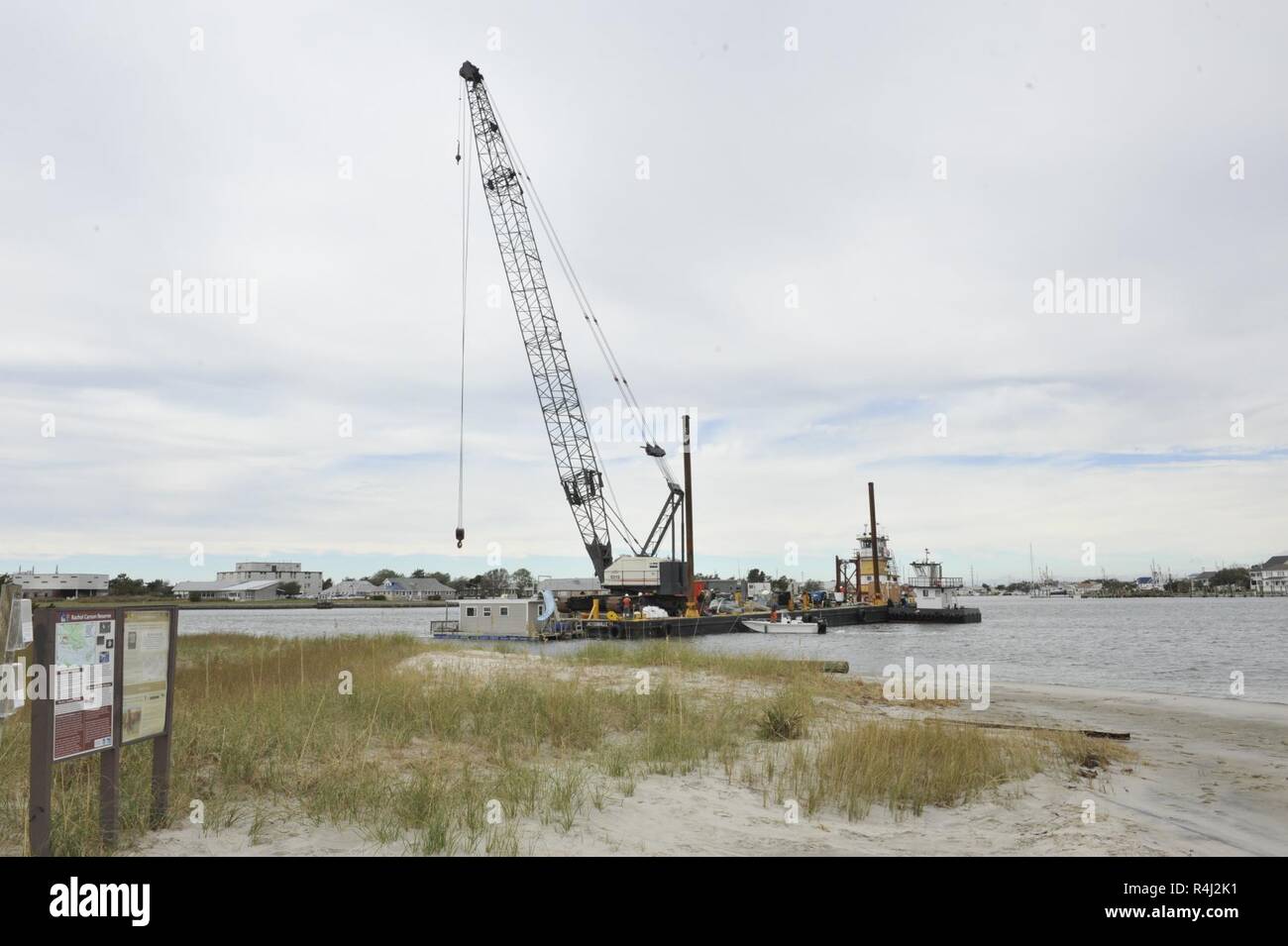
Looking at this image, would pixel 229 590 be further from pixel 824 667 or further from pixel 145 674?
pixel 145 674

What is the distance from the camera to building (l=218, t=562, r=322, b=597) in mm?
188500

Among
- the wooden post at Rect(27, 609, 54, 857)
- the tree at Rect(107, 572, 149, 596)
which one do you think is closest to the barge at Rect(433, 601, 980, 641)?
the wooden post at Rect(27, 609, 54, 857)

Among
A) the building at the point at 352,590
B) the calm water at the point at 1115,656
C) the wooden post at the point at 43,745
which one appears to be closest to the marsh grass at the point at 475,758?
the wooden post at the point at 43,745

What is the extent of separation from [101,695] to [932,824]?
7185 millimetres

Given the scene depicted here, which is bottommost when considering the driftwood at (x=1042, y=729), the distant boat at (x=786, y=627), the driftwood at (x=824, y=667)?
the distant boat at (x=786, y=627)

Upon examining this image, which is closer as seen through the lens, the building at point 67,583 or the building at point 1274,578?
the building at point 67,583

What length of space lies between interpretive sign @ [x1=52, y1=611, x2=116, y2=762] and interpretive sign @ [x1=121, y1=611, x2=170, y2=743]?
→ 0.54ft

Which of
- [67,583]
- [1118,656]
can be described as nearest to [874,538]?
[1118,656]

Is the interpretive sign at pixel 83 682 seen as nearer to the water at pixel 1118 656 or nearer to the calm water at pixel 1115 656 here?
the calm water at pixel 1115 656

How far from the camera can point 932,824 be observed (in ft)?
→ 26.4

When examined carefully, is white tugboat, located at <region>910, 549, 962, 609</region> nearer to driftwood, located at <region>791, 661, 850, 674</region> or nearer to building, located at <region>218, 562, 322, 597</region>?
driftwood, located at <region>791, 661, 850, 674</region>

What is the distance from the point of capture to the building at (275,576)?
18850 cm

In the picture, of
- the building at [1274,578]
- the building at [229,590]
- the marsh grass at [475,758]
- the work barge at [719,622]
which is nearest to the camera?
the marsh grass at [475,758]
